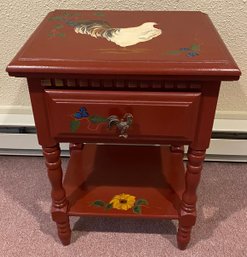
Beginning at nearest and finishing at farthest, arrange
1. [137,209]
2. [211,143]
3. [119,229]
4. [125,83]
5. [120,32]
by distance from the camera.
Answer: [125,83], [120,32], [137,209], [119,229], [211,143]

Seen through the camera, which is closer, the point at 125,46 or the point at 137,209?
the point at 125,46

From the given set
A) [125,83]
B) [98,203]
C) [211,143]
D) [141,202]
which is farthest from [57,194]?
[211,143]

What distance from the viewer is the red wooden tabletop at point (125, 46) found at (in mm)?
605

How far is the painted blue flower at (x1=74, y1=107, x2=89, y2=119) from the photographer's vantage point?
663mm

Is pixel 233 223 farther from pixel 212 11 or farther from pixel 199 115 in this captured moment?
pixel 212 11

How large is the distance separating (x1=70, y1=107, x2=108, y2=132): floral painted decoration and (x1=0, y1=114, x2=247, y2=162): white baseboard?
0.50m

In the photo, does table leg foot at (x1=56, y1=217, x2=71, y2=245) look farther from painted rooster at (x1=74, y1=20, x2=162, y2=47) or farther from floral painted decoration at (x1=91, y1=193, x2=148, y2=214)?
painted rooster at (x1=74, y1=20, x2=162, y2=47)

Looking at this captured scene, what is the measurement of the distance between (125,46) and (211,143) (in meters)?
0.60

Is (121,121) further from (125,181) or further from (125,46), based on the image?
(125,181)

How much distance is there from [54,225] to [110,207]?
8.9 inches

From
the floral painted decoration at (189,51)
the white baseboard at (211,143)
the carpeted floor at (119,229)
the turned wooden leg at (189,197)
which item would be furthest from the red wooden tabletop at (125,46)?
the carpeted floor at (119,229)

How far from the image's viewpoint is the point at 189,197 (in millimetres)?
817

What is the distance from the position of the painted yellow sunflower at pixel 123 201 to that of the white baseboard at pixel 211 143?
1.24 ft

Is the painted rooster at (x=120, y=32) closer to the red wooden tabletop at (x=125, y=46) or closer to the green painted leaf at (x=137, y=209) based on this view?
the red wooden tabletop at (x=125, y=46)
